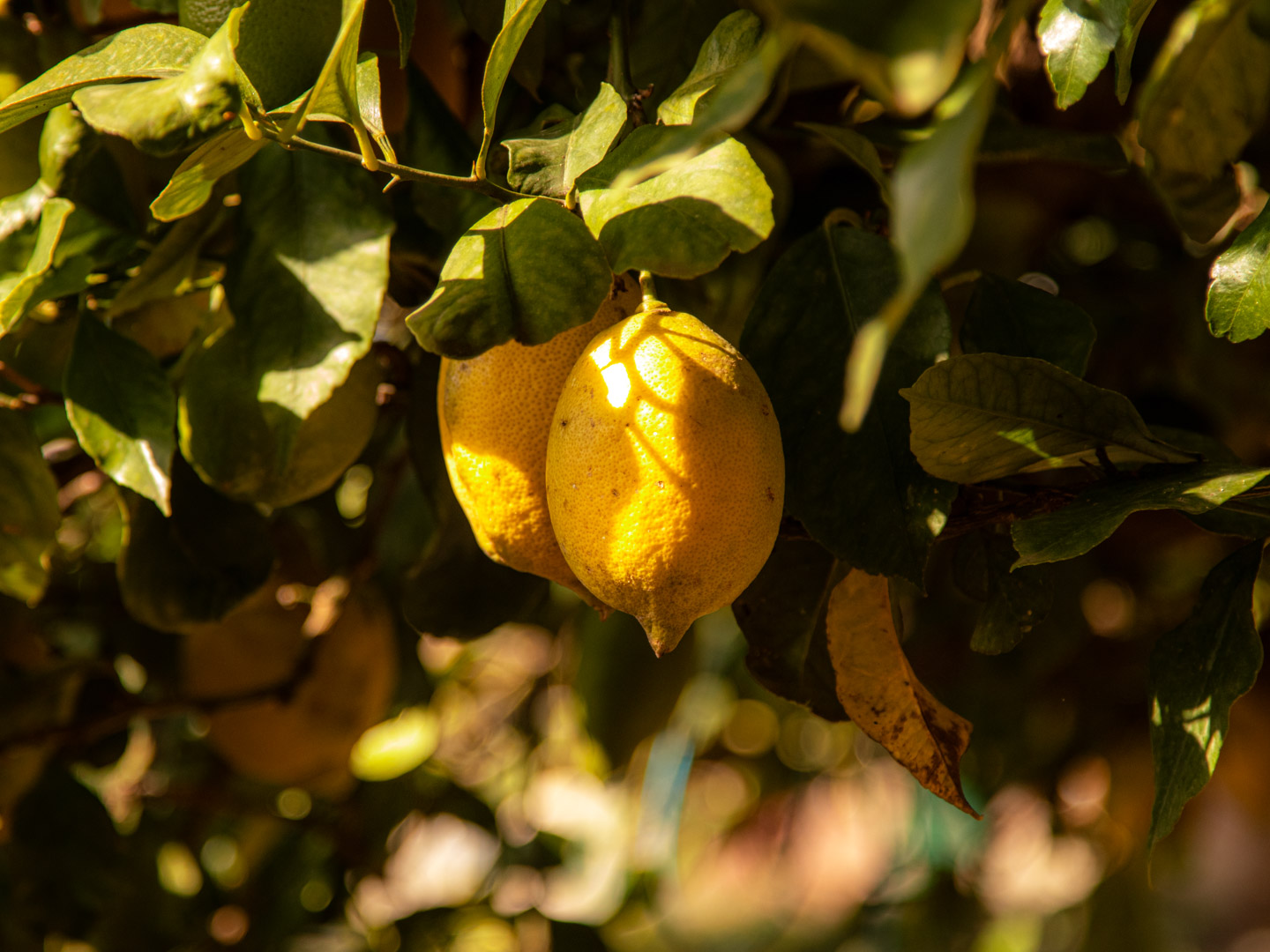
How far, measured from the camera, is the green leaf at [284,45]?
41cm

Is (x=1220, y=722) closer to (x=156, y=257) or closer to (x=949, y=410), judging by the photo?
(x=949, y=410)

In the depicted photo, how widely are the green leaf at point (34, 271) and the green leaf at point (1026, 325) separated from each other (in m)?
0.45

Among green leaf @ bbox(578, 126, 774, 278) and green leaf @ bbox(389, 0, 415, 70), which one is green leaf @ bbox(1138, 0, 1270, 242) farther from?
green leaf @ bbox(389, 0, 415, 70)

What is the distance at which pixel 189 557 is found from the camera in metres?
0.67

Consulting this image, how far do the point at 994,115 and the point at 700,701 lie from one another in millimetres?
1039

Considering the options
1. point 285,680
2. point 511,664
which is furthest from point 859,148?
point 511,664

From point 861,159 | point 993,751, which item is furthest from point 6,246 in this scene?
point 993,751

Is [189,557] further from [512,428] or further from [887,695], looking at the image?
[887,695]

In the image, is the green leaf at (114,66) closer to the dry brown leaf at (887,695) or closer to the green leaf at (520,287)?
the green leaf at (520,287)

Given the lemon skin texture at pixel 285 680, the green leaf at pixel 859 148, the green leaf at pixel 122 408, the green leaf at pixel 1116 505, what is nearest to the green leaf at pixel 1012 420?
the green leaf at pixel 1116 505

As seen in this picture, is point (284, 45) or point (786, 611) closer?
point (284, 45)

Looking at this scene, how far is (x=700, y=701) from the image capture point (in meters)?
1.55

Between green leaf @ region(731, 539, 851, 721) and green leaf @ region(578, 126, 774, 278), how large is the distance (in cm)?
22

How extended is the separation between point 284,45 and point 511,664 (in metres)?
1.31
